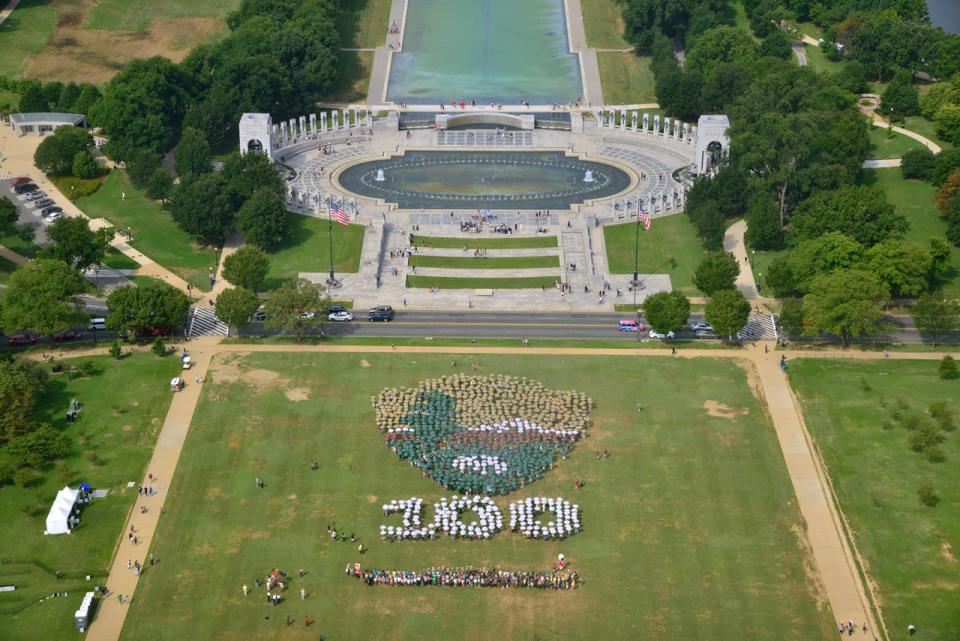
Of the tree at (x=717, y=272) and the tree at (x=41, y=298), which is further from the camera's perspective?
the tree at (x=717, y=272)

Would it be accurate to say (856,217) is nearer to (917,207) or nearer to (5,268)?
(917,207)

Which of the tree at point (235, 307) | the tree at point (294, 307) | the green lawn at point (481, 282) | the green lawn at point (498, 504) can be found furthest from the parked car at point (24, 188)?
the green lawn at point (481, 282)

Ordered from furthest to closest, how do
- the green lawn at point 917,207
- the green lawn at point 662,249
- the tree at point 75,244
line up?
the green lawn at point 662,249 < the green lawn at point 917,207 < the tree at point 75,244

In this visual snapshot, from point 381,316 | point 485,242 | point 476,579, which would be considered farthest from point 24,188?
point 476,579

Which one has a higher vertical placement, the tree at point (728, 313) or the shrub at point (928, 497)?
the tree at point (728, 313)

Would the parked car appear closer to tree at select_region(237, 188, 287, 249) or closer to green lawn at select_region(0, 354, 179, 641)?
tree at select_region(237, 188, 287, 249)

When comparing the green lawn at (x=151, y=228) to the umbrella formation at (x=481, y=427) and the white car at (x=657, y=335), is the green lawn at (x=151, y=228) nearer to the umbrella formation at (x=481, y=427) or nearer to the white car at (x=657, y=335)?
the umbrella formation at (x=481, y=427)
